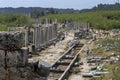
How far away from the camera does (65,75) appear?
70.3 feet

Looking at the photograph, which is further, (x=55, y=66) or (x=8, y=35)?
(x=55, y=66)

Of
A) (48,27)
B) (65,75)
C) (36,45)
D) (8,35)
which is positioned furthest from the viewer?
(48,27)

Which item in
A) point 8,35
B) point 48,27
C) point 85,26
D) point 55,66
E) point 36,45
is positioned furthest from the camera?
point 85,26

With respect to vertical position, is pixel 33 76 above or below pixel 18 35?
below

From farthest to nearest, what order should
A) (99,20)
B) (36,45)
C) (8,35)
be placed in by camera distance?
(99,20) → (36,45) → (8,35)

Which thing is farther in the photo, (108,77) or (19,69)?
(108,77)

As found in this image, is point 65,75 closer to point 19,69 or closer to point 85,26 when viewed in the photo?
point 19,69

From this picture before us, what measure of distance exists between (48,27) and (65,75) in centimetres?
1932

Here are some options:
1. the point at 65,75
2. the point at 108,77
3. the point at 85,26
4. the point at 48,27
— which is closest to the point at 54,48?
the point at 48,27

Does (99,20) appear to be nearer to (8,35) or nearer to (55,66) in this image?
(55,66)

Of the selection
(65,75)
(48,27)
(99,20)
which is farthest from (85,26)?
(65,75)

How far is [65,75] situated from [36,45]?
12.5 meters

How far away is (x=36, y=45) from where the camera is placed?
33688mm

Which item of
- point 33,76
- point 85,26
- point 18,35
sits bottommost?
point 85,26
